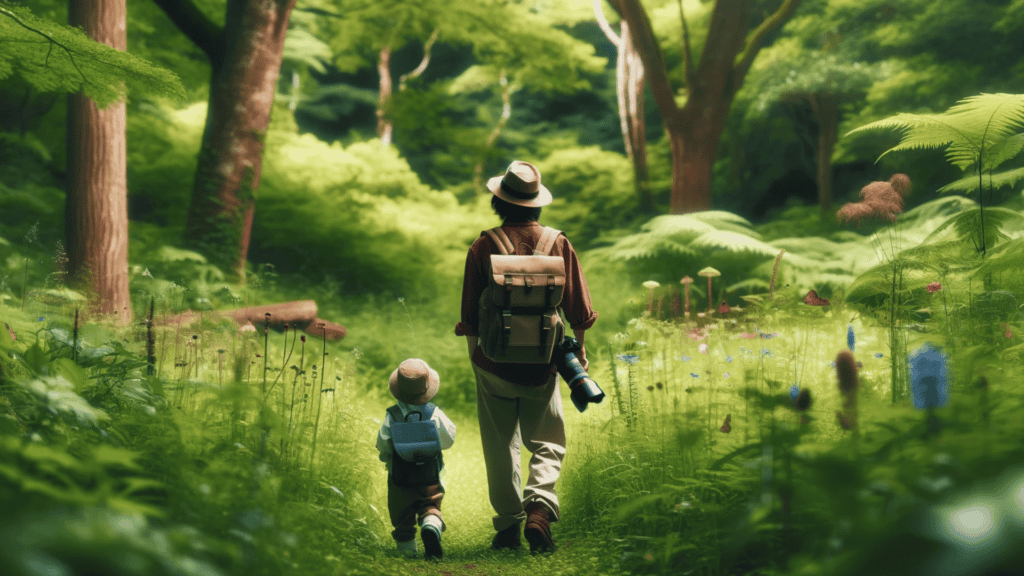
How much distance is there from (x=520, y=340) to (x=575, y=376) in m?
0.27

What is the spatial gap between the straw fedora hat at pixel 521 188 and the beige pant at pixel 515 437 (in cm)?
77

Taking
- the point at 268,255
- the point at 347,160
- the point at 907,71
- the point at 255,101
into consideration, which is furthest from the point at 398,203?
the point at 907,71

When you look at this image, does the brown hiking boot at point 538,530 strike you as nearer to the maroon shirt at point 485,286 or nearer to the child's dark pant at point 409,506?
the child's dark pant at point 409,506

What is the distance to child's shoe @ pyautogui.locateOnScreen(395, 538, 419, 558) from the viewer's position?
283 centimetres

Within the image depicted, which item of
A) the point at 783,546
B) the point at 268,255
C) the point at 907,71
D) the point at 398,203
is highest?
the point at 907,71

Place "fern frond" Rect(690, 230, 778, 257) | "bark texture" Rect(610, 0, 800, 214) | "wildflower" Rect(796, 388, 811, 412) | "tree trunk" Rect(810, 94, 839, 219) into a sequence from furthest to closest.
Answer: "tree trunk" Rect(810, 94, 839, 219), "bark texture" Rect(610, 0, 800, 214), "fern frond" Rect(690, 230, 778, 257), "wildflower" Rect(796, 388, 811, 412)

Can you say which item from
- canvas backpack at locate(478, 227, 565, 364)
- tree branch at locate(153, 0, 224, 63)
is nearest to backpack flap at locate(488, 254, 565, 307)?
canvas backpack at locate(478, 227, 565, 364)

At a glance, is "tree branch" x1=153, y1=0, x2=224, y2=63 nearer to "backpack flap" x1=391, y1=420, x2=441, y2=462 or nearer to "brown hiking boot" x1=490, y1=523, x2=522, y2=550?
"backpack flap" x1=391, y1=420, x2=441, y2=462

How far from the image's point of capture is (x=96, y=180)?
19.5ft

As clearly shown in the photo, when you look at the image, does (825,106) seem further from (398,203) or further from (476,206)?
(398,203)

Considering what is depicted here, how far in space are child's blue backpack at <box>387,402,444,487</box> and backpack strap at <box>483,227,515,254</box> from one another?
2.62 feet

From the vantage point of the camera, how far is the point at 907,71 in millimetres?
11102

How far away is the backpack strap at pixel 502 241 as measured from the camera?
293 centimetres

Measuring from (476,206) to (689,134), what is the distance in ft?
12.8
